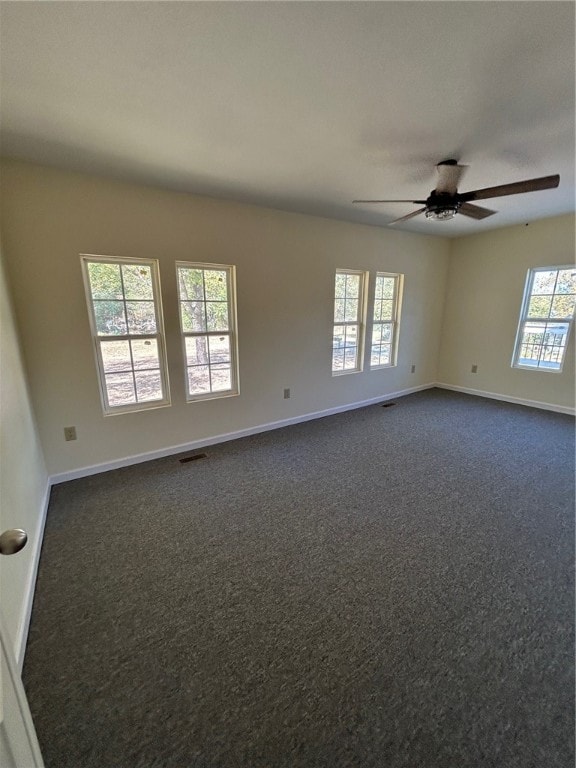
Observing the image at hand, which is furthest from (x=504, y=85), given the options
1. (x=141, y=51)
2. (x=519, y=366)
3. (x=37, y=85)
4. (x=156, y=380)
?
(x=519, y=366)

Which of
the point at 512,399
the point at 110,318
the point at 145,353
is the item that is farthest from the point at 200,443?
the point at 512,399

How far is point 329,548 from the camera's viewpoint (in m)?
2.04

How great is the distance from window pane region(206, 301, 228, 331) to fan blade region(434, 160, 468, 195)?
2.24m

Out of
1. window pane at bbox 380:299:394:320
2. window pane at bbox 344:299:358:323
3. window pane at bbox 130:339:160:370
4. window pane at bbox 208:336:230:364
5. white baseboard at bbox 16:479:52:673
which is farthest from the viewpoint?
window pane at bbox 380:299:394:320

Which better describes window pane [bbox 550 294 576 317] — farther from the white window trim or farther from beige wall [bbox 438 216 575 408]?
the white window trim

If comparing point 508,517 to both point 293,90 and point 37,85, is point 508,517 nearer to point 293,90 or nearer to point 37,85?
point 293,90

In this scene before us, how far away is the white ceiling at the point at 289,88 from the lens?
47.3 inches

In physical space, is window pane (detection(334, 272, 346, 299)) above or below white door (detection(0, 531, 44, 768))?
above

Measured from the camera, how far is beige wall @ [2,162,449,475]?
246 centimetres

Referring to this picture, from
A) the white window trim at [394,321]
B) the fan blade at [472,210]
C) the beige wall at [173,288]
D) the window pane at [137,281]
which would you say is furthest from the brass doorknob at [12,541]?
the white window trim at [394,321]

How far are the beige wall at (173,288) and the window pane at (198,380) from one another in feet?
0.40

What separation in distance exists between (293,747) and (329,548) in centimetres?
98

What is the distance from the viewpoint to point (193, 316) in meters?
3.26

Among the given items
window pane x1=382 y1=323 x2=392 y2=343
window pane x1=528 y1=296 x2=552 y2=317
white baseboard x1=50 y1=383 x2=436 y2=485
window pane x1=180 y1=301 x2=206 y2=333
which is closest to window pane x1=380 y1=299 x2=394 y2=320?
window pane x1=382 y1=323 x2=392 y2=343
